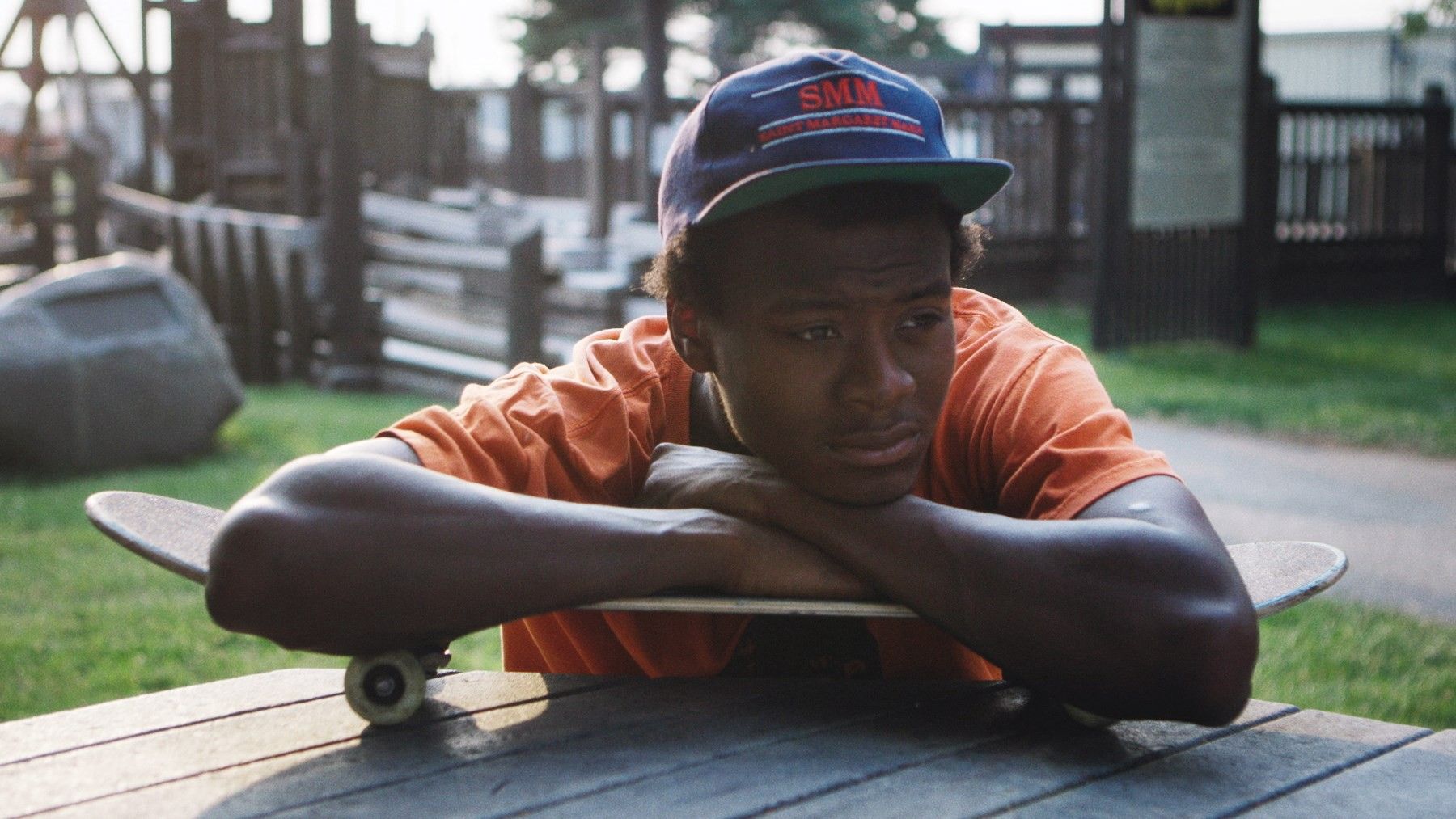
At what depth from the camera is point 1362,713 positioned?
12.8 ft

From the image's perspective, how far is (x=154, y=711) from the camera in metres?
2.00

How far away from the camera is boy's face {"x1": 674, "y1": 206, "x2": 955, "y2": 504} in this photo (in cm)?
204

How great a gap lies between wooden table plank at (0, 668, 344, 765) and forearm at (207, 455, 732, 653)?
21cm

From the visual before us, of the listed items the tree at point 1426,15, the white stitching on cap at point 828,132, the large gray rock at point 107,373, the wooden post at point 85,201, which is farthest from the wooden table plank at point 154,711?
the wooden post at point 85,201

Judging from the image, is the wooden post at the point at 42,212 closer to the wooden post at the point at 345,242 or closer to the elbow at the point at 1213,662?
the wooden post at the point at 345,242

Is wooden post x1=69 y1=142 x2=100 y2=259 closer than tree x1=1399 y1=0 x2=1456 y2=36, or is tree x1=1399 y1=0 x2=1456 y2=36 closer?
tree x1=1399 y1=0 x2=1456 y2=36

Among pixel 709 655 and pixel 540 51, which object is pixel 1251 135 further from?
pixel 540 51

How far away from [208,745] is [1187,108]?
32.6 feet

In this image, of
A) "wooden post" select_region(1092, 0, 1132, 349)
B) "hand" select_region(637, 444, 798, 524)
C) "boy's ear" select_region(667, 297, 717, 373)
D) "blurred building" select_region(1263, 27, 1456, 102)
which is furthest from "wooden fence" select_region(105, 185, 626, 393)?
"blurred building" select_region(1263, 27, 1456, 102)

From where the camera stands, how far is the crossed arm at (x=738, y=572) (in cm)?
184

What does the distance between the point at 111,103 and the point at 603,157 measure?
17.0m

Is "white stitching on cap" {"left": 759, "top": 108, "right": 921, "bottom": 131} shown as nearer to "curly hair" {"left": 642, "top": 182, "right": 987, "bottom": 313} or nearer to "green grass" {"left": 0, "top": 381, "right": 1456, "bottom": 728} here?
"curly hair" {"left": 642, "top": 182, "right": 987, "bottom": 313}

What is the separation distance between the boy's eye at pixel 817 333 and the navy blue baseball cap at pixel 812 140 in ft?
0.58

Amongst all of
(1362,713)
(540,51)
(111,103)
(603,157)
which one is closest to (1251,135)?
(603,157)
